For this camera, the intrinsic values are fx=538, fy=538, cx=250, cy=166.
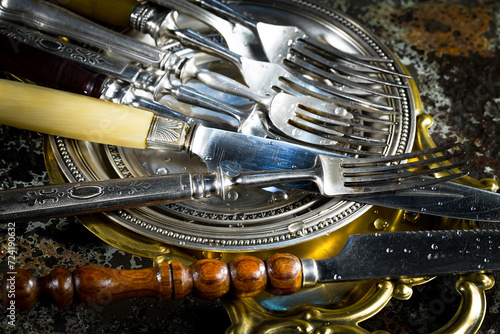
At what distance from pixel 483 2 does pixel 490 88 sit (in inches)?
10.1

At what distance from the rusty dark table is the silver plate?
0.23 feet

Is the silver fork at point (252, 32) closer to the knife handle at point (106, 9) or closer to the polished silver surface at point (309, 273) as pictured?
the knife handle at point (106, 9)

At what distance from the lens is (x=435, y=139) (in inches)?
37.3

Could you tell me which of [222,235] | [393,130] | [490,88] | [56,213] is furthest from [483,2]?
[56,213]

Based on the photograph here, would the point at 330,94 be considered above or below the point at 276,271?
above

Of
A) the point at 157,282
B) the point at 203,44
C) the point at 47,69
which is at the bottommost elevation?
the point at 157,282

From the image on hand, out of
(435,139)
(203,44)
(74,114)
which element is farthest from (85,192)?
(435,139)

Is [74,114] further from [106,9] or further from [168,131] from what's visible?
[106,9]

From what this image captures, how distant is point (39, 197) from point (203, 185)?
0.22 m

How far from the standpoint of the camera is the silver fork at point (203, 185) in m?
0.71

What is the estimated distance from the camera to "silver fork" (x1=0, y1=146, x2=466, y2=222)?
0.71m

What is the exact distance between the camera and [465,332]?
0.70 meters

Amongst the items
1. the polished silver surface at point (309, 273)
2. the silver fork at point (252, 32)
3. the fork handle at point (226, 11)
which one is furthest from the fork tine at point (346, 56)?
the polished silver surface at point (309, 273)

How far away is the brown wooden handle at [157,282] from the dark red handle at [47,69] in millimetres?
318
